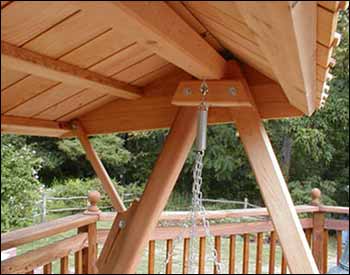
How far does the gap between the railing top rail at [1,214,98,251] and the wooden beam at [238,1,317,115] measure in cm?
97

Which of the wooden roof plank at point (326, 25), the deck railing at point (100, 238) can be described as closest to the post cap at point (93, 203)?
the deck railing at point (100, 238)

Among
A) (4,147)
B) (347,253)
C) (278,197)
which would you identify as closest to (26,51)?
(278,197)

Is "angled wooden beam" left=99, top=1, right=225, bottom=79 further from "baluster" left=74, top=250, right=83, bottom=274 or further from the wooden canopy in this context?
"baluster" left=74, top=250, right=83, bottom=274

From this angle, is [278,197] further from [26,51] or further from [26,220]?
[26,220]

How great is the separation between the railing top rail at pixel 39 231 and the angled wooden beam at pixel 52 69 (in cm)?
55

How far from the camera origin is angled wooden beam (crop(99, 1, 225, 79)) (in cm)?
70

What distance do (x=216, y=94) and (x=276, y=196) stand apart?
352mm

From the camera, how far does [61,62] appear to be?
104 cm

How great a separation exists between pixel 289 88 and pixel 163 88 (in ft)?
1.93

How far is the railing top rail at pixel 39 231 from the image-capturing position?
1341 millimetres

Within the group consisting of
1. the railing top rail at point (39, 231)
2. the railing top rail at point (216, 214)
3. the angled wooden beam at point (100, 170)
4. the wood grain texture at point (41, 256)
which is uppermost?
the angled wooden beam at point (100, 170)

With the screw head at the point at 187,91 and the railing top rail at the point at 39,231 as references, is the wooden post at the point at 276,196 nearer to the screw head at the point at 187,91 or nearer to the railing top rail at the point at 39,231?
the screw head at the point at 187,91

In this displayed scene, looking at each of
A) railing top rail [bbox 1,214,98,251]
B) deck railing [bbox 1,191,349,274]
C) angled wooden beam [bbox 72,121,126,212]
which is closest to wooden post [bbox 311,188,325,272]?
deck railing [bbox 1,191,349,274]

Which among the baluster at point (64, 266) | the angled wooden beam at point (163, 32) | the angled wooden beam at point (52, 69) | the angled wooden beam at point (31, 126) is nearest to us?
the angled wooden beam at point (163, 32)
